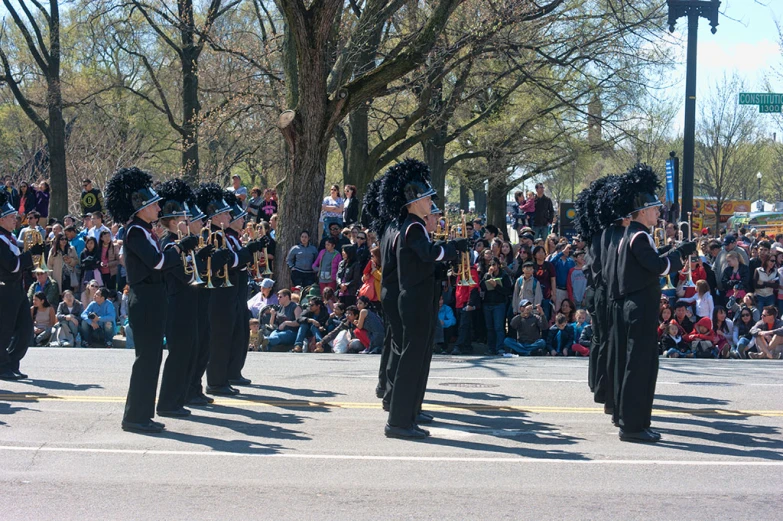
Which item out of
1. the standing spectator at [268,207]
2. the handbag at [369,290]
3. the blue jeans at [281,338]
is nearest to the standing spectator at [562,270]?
the handbag at [369,290]

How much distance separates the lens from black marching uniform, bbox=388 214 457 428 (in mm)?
8781

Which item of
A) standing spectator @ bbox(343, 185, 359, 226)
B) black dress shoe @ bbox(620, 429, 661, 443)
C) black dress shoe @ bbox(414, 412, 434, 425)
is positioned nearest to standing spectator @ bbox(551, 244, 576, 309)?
standing spectator @ bbox(343, 185, 359, 226)

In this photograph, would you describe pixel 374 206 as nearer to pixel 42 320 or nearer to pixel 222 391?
pixel 222 391

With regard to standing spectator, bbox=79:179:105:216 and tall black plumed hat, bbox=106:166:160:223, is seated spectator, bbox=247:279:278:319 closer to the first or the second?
standing spectator, bbox=79:179:105:216

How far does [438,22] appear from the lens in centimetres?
1797

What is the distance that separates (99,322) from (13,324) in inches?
210

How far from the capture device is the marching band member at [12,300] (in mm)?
Result: 11305

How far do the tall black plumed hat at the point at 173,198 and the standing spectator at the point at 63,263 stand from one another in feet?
32.1

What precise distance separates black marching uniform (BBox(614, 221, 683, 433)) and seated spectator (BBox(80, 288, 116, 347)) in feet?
35.3

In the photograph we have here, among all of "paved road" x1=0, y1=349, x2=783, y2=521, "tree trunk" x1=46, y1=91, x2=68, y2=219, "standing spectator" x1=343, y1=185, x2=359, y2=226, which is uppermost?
"tree trunk" x1=46, y1=91, x2=68, y2=219

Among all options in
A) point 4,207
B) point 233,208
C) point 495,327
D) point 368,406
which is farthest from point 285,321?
point 368,406

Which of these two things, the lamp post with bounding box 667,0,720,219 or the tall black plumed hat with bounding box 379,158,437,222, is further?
the lamp post with bounding box 667,0,720,219

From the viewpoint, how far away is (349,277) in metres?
17.2

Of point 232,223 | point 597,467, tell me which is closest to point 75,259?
point 232,223
